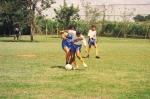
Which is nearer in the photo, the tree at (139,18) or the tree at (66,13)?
the tree at (66,13)

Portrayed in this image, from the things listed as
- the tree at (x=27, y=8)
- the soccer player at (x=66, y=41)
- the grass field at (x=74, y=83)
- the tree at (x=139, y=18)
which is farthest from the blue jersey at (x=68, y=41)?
the tree at (x=139, y=18)

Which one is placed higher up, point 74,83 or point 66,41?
point 66,41

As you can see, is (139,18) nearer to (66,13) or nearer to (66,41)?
(66,13)

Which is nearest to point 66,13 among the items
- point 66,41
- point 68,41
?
point 66,41

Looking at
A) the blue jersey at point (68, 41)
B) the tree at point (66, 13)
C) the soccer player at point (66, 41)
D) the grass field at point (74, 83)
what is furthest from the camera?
the tree at point (66, 13)

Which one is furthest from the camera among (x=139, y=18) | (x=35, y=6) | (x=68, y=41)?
(x=139, y=18)

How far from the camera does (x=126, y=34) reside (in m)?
68.7

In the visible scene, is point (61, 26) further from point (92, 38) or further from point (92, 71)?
point (92, 71)

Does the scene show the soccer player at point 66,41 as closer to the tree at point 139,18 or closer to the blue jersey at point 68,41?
the blue jersey at point 68,41

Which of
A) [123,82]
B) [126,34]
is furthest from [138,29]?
[123,82]

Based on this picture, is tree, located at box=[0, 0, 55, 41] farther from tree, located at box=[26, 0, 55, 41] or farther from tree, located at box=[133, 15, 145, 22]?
tree, located at box=[133, 15, 145, 22]

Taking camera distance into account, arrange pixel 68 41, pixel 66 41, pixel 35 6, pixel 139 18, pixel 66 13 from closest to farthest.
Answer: pixel 68 41, pixel 66 41, pixel 35 6, pixel 66 13, pixel 139 18

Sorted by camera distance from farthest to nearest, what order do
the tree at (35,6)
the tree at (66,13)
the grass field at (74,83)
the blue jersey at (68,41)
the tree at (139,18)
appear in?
the tree at (139,18) → the tree at (66,13) → the tree at (35,6) → the blue jersey at (68,41) → the grass field at (74,83)

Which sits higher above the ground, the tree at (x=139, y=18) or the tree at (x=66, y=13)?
the tree at (x=66, y=13)
